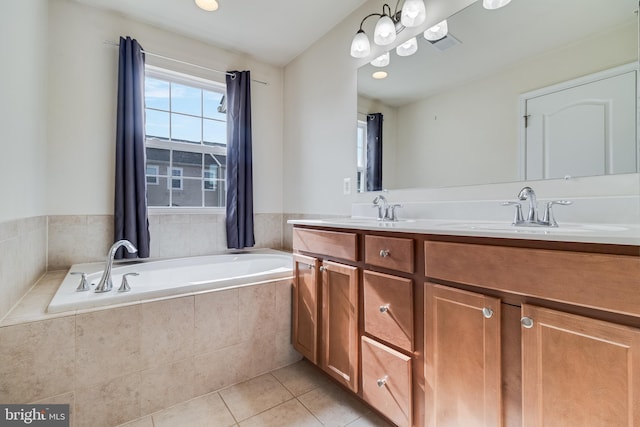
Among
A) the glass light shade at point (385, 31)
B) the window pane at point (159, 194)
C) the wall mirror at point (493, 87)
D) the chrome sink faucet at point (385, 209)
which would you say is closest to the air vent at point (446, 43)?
the wall mirror at point (493, 87)

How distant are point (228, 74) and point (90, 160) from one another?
133cm

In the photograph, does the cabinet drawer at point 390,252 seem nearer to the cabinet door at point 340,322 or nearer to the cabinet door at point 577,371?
the cabinet door at point 340,322

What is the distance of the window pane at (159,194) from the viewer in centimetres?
235

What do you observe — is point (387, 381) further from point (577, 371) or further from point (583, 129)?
point (583, 129)

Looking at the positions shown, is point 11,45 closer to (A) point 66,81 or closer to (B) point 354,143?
(A) point 66,81

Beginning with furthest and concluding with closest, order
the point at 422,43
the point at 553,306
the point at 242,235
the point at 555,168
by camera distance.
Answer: the point at 242,235 → the point at 422,43 → the point at 555,168 → the point at 553,306

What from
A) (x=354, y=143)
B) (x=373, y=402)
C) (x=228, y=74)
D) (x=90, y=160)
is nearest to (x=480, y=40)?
(x=354, y=143)

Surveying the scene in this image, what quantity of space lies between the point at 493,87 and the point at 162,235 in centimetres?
251

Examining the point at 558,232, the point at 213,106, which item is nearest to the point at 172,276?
the point at 213,106

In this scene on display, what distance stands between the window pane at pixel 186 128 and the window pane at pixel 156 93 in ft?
0.40

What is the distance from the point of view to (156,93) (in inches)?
94.3

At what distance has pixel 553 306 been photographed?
746 millimetres

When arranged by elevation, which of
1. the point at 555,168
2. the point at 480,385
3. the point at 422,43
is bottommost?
the point at 480,385

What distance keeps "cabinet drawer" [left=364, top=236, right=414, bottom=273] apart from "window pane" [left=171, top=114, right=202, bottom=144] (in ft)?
6.67
